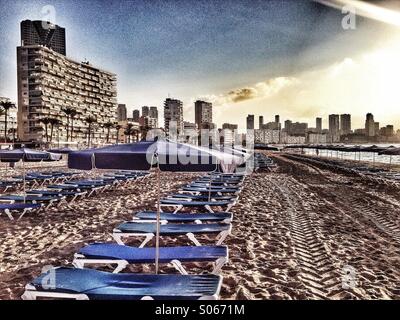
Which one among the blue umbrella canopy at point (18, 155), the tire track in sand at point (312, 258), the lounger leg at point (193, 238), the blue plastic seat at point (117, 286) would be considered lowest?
the tire track in sand at point (312, 258)

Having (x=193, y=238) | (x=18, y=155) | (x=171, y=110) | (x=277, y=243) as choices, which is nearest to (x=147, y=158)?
(x=193, y=238)

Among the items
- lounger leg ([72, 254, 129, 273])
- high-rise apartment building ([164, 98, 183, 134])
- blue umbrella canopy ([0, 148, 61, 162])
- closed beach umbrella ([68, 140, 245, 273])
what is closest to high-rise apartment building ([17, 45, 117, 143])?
blue umbrella canopy ([0, 148, 61, 162])

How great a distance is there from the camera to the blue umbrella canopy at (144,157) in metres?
4.04

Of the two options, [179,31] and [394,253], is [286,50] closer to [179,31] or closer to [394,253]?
[179,31]

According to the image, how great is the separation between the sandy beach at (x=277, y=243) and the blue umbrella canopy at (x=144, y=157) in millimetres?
1758

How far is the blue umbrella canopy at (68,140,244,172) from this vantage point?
4.04 metres

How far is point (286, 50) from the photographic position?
718cm

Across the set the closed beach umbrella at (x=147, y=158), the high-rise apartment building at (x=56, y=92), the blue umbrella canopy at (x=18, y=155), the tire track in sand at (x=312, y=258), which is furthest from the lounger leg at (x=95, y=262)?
the high-rise apartment building at (x=56, y=92)

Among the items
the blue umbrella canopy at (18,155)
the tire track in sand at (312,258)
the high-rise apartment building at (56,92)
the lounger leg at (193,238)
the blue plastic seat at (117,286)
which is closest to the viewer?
the blue plastic seat at (117,286)

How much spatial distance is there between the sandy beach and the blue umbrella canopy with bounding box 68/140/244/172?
1.76 m

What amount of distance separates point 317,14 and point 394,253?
15.3 ft

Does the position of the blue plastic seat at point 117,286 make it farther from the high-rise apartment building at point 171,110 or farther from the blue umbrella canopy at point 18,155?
the high-rise apartment building at point 171,110

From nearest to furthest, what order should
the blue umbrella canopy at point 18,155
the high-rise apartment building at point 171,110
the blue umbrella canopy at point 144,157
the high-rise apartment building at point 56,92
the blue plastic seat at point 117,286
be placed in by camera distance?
the blue plastic seat at point 117,286 < the blue umbrella canopy at point 144,157 < the blue umbrella canopy at point 18,155 < the high-rise apartment building at point 56,92 < the high-rise apartment building at point 171,110

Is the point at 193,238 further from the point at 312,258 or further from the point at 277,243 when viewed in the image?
the point at 312,258
